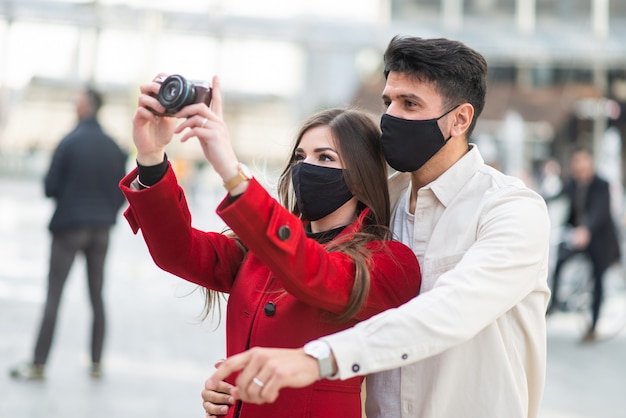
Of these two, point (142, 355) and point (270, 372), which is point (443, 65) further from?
point (142, 355)

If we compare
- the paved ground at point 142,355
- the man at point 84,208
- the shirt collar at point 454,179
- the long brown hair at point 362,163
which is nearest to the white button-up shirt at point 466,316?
the shirt collar at point 454,179

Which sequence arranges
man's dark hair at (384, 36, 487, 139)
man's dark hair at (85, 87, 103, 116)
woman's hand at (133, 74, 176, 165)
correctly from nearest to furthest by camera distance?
woman's hand at (133, 74, 176, 165)
man's dark hair at (384, 36, 487, 139)
man's dark hair at (85, 87, 103, 116)

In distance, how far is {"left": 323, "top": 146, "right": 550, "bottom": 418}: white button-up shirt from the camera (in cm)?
177

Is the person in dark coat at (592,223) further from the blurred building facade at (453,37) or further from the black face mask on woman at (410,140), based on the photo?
the blurred building facade at (453,37)

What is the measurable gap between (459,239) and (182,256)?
694mm

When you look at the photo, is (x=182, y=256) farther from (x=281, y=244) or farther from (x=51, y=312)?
(x=51, y=312)

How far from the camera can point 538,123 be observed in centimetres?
3075

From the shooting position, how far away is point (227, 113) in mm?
38031

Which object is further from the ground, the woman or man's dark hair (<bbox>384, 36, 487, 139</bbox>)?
man's dark hair (<bbox>384, 36, 487, 139</bbox>)

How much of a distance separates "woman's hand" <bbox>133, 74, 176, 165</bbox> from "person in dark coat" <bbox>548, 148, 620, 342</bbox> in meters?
7.00

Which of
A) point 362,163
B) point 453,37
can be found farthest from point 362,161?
point 453,37

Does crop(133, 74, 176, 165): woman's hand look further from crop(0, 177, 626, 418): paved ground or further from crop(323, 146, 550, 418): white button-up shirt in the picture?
crop(0, 177, 626, 418): paved ground

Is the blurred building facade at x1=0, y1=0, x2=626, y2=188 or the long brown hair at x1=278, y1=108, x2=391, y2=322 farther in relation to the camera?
the blurred building facade at x1=0, y1=0, x2=626, y2=188

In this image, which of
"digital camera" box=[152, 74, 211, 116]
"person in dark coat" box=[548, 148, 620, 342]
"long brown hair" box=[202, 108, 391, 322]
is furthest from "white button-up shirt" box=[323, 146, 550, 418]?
"person in dark coat" box=[548, 148, 620, 342]
